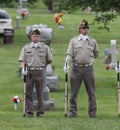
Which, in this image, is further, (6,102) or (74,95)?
(6,102)

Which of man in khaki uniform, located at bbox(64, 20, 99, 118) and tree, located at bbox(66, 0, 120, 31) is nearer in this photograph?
man in khaki uniform, located at bbox(64, 20, 99, 118)

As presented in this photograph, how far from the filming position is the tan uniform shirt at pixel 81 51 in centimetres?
1343

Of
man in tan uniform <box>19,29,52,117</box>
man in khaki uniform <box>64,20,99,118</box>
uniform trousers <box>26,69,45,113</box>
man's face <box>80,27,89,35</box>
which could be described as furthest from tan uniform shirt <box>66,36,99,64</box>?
uniform trousers <box>26,69,45,113</box>

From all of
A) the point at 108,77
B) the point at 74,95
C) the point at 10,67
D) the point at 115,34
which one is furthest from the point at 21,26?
the point at 74,95

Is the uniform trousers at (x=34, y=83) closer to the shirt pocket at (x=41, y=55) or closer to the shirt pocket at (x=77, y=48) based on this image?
the shirt pocket at (x=41, y=55)

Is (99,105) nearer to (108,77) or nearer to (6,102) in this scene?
(6,102)

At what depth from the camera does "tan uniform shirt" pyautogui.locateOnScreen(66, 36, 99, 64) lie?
1343 centimetres

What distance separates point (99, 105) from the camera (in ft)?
56.1

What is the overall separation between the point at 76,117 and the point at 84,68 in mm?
1077

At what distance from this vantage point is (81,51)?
44.1 ft

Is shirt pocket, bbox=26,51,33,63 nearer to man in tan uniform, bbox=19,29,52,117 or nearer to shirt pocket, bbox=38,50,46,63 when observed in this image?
man in tan uniform, bbox=19,29,52,117

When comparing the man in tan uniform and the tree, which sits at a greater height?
the tree

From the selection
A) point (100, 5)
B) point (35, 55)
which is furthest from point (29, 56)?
point (100, 5)

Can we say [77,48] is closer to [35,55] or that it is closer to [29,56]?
[35,55]
